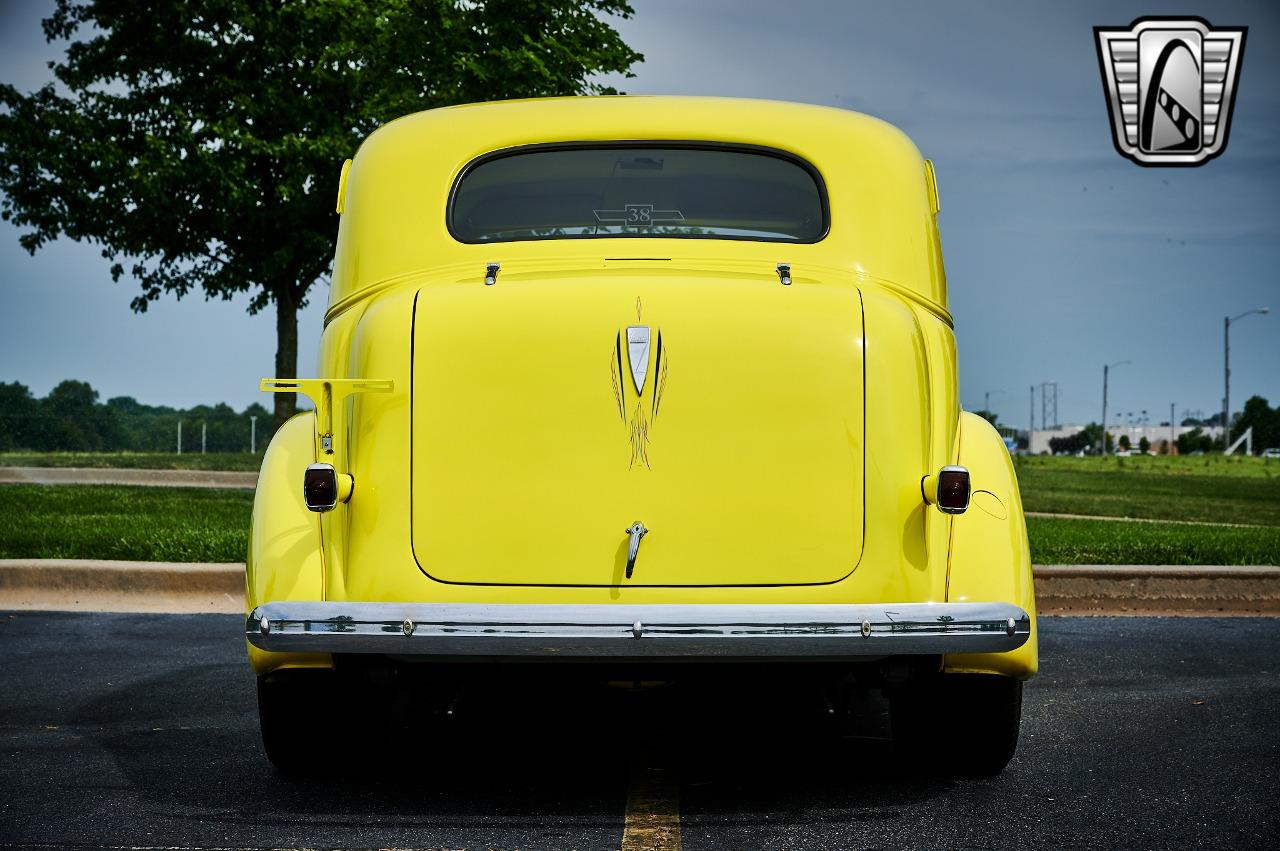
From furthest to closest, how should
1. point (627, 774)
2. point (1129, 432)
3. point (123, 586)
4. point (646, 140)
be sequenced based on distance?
1. point (1129, 432)
2. point (123, 586)
3. point (646, 140)
4. point (627, 774)

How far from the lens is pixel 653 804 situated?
3.88 m

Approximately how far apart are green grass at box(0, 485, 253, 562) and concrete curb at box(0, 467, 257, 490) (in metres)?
3.98

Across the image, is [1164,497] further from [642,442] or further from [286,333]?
[642,442]

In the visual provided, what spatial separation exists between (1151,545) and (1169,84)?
6215 mm

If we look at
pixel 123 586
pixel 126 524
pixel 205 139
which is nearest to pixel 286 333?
pixel 205 139

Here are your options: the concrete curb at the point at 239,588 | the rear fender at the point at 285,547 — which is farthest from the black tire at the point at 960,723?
the concrete curb at the point at 239,588

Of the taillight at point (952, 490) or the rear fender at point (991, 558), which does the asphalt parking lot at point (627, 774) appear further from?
the taillight at point (952, 490)

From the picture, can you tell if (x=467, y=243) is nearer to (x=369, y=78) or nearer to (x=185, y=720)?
(x=185, y=720)

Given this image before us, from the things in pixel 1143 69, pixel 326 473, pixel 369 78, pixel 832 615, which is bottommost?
pixel 832 615

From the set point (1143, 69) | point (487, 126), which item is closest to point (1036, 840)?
point (487, 126)

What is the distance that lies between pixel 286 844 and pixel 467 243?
184 cm

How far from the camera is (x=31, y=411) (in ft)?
81.1

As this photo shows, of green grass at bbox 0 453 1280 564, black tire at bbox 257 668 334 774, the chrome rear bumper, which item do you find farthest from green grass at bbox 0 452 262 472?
the chrome rear bumper

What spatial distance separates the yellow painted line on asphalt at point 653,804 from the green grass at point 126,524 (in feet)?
11.4
